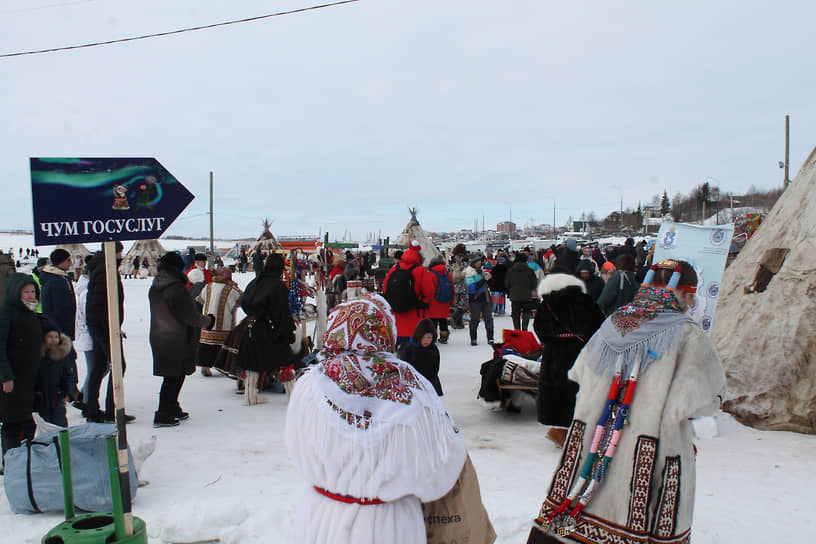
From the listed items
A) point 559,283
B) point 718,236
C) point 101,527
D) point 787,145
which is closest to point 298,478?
point 101,527

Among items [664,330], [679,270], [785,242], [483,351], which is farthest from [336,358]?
[483,351]

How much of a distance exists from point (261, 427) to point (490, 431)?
8.19ft

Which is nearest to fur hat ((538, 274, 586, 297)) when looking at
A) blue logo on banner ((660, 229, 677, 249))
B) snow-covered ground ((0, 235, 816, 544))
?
snow-covered ground ((0, 235, 816, 544))

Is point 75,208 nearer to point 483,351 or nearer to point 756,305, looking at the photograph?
point 756,305

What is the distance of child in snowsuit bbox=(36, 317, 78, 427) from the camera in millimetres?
4793

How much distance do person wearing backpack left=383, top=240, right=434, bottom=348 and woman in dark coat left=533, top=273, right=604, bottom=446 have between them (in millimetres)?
2524

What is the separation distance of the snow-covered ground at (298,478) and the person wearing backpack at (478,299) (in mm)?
3879

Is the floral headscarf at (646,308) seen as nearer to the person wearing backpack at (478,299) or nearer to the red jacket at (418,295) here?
the red jacket at (418,295)

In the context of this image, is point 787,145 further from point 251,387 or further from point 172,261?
point 172,261

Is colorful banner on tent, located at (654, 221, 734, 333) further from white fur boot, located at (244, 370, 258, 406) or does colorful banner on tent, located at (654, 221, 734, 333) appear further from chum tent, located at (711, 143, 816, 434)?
white fur boot, located at (244, 370, 258, 406)

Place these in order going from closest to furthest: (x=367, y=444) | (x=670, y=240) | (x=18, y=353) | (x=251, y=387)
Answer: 1. (x=367, y=444)
2. (x=18, y=353)
3. (x=670, y=240)
4. (x=251, y=387)

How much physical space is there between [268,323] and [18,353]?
281cm

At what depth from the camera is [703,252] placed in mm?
6426

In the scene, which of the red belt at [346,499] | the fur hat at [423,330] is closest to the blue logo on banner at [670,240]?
the fur hat at [423,330]
